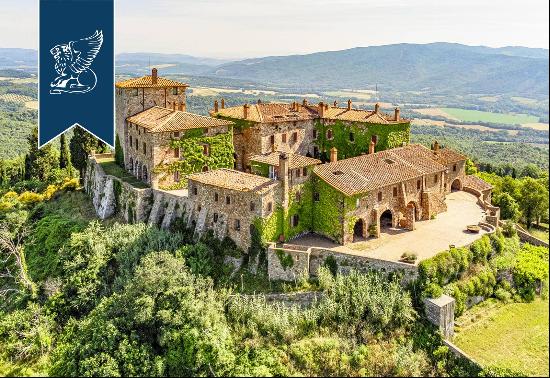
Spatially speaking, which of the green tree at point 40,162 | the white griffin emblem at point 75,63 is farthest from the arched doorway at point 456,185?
the green tree at point 40,162

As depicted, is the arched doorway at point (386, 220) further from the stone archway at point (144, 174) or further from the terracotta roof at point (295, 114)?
the stone archway at point (144, 174)

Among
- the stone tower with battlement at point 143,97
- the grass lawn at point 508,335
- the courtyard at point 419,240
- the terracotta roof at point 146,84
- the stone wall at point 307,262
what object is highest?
the terracotta roof at point 146,84

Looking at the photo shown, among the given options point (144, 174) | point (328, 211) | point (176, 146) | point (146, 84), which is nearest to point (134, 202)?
point (144, 174)

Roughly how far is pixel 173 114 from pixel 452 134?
100.0 metres

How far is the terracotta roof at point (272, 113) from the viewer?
49531mm

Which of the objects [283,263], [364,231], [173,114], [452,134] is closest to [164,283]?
[283,263]

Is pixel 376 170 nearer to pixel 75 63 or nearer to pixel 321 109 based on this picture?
pixel 321 109

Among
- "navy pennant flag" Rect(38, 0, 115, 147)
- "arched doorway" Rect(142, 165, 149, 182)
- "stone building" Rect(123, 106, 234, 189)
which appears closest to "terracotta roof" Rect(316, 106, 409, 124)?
"stone building" Rect(123, 106, 234, 189)

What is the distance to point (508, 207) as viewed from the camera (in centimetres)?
5047

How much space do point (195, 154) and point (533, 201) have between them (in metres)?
34.1

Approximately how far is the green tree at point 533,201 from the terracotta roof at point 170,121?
102ft

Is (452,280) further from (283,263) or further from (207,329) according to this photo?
(207,329)

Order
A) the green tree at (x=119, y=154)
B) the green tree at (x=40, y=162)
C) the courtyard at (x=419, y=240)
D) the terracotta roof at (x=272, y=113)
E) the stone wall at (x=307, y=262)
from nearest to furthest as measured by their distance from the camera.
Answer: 1. the stone wall at (x=307, y=262)
2. the courtyard at (x=419, y=240)
3. the terracotta roof at (x=272, y=113)
4. the green tree at (x=119, y=154)
5. the green tree at (x=40, y=162)

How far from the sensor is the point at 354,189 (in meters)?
37.6
